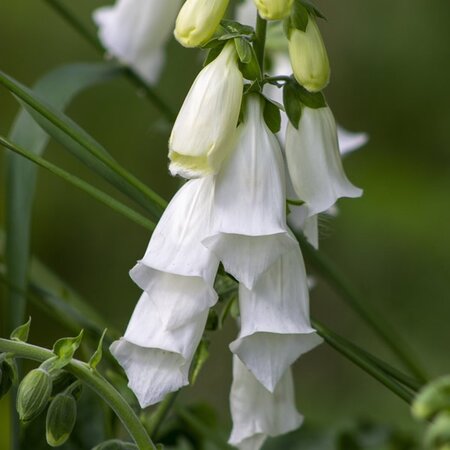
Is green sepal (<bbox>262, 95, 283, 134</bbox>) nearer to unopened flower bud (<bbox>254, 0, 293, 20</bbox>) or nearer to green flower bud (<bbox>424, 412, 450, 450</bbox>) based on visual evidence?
unopened flower bud (<bbox>254, 0, 293, 20</bbox>)

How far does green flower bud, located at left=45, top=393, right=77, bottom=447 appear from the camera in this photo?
1.35 ft

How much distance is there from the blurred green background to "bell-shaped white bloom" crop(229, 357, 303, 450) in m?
0.83

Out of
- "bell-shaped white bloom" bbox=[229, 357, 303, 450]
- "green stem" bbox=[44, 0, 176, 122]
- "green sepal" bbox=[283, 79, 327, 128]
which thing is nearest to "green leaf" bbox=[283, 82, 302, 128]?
"green sepal" bbox=[283, 79, 327, 128]

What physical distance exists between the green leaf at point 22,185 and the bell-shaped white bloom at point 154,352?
0.34ft

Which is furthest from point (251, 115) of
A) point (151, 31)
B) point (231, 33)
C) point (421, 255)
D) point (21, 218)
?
point (421, 255)

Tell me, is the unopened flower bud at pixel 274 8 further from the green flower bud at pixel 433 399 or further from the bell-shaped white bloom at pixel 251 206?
the green flower bud at pixel 433 399

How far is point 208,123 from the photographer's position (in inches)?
16.5

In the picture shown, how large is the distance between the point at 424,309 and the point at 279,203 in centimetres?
97

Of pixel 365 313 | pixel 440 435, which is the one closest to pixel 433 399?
pixel 440 435

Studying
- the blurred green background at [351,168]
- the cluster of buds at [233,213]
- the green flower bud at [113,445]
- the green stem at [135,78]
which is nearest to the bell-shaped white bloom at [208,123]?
the cluster of buds at [233,213]

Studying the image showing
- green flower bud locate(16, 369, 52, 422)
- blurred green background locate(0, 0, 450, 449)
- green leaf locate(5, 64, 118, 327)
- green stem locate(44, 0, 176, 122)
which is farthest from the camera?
blurred green background locate(0, 0, 450, 449)

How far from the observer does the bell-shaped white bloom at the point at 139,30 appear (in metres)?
0.70

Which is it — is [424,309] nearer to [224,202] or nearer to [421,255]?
[421,255]

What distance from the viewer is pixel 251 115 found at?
44cm
